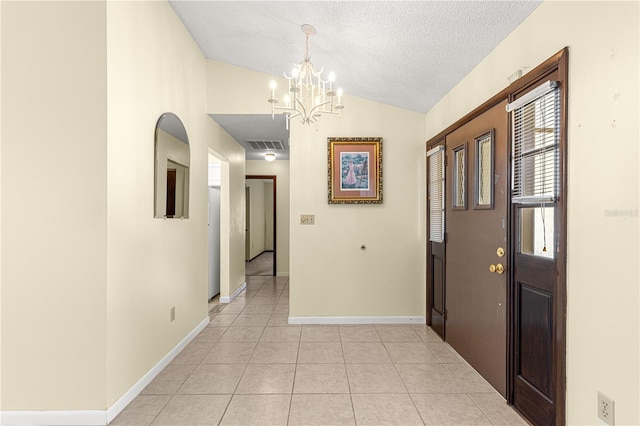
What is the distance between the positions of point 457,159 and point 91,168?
2789mm

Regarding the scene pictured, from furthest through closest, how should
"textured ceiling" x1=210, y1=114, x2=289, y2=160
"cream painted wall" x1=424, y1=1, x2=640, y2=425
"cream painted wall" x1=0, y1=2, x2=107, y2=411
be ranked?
"textured ceiling" x1=210, y1=114, x2=289, y2=160 < "cream painted wall" x1=0, y1=2, x2=107, y2=411 < "cream painted wall" x1=424, y1=1, x2=640, y2=425

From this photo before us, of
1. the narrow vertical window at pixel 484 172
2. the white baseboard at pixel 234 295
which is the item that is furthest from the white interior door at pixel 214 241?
the narrow vertical window at pixel 484 172

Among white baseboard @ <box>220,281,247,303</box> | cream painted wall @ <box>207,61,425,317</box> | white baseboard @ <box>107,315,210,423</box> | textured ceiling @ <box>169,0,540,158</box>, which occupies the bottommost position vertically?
white baseboard @ <box>220,281,247,303</box>

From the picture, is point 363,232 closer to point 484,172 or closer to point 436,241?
point 436,241

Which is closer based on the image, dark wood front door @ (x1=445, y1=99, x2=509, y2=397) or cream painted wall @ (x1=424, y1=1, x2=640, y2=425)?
cream painted wall @ (x1=424, y1=1, x2=640, y2=425)

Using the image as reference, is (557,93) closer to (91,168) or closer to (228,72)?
(91,168)

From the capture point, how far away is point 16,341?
1.90m

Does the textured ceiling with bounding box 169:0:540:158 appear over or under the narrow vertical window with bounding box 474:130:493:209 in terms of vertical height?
over

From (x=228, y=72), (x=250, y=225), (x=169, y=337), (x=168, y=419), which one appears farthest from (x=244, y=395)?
(x=250, y=225)

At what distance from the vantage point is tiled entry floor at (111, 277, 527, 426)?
1.98 metres

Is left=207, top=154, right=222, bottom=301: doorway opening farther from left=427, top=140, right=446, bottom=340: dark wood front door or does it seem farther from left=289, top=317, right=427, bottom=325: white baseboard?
left=427, top=140, right=446, bottom=340: dark wood front door

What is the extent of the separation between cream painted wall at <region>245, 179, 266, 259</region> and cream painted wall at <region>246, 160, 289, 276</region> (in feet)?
10.8

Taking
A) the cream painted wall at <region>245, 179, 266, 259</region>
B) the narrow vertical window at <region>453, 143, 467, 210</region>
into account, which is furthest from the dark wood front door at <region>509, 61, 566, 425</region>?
the cream painted wall at <region>245, 179, 266, 259</region>

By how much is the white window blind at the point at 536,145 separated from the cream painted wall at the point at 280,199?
4.95 meters
